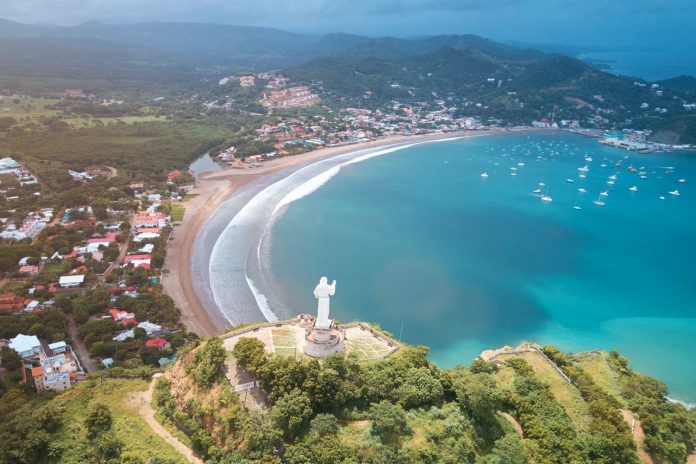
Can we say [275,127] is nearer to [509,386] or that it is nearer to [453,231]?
[453,231]

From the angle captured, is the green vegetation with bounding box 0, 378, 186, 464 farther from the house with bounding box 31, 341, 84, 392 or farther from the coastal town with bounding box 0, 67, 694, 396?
the coastal town with bounding box 0, 67, 694, 396

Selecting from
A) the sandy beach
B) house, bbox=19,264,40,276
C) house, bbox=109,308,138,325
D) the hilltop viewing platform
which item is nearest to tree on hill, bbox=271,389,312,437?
the hilltop viewing platform

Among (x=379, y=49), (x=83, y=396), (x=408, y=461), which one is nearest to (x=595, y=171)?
(x=408, y=461)

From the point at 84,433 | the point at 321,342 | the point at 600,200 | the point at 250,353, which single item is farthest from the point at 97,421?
the point at 600,200

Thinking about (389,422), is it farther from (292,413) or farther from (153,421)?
(153,421)

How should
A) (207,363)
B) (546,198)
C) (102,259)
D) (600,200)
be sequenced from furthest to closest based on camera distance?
1. (600,200)
2. (546,198)
3. (102,259)
4. (207,363)

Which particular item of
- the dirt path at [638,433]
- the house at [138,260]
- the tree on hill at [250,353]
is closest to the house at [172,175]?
the house at [138,260]

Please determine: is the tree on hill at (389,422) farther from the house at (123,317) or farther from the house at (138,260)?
the house at (138,260)
